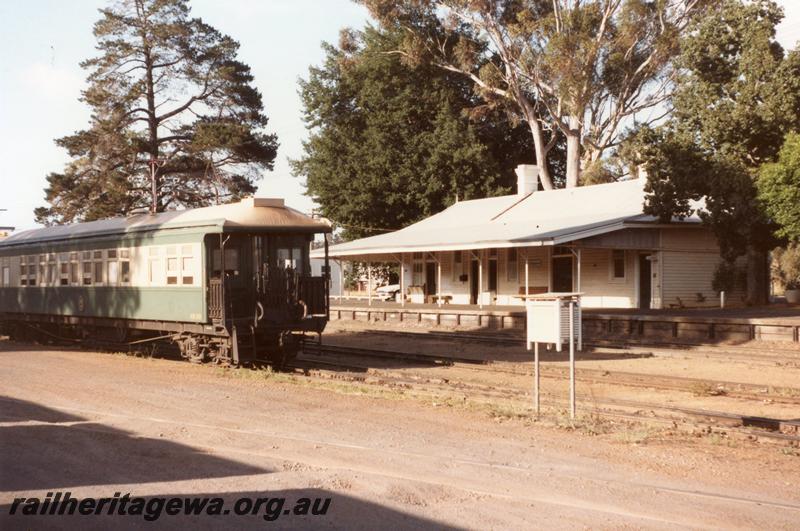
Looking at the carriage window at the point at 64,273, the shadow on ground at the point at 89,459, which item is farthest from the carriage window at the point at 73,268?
the shadow on ground at the point at 89,459

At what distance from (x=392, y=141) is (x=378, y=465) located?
4212cm

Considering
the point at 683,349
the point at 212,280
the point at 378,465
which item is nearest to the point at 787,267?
the point at 683,349

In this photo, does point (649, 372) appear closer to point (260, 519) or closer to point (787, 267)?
point (260, 519)

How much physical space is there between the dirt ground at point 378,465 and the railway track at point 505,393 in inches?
37.6

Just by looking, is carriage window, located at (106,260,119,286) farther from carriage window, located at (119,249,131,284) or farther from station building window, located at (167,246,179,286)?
station building window, located at (167,246,179,286)

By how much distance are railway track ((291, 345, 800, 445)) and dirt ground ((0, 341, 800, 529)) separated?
96 centimetres

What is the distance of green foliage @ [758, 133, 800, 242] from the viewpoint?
24297 millimetres

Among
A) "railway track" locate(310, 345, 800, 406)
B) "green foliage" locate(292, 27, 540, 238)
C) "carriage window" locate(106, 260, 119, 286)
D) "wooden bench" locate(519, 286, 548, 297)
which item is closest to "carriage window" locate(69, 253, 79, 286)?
"carriage window" locate(106, 260, 119, 286)

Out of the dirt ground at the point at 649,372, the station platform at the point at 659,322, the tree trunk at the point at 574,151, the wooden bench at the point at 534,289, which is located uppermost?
the tree trunk at the point at 574,151

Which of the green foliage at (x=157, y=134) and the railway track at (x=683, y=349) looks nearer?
the railway track at (x=683, y=349)

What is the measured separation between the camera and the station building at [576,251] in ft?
95.9

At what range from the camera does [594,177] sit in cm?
4603

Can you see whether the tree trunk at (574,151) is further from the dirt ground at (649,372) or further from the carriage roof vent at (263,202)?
the carriage roof vent at (263,202)

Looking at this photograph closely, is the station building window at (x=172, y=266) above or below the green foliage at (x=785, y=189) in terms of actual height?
below
